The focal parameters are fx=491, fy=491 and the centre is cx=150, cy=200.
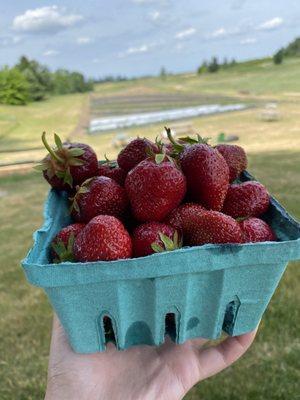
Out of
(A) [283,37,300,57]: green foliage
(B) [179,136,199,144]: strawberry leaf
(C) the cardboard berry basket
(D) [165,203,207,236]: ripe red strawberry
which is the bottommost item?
(A) [283,37,300,57]: green foliage

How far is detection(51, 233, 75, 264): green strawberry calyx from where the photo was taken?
2.91 feet

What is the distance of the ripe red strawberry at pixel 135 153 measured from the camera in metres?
1.09

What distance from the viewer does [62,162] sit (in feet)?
3.63

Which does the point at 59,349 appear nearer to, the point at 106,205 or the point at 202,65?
the point at 106,205

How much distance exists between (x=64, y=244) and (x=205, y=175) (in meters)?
0.30

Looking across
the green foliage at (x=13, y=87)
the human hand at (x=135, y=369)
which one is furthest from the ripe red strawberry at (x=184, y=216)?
the green foliage at (x=13, y=87)

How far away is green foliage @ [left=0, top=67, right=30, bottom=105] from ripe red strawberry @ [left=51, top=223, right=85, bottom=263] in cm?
1759

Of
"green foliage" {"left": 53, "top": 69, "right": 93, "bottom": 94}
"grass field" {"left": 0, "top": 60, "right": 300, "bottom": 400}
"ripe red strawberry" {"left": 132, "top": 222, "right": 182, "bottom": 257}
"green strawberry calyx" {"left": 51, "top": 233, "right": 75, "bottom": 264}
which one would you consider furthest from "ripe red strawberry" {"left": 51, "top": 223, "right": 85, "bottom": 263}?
"green foliage" {"left": 53, "top": 69, "right": 93, "bottom": 94}

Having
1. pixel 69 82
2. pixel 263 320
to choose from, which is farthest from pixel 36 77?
pixel 263 320

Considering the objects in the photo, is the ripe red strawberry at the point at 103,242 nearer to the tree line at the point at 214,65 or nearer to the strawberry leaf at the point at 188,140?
the strawberry leaf at the point at 188,140

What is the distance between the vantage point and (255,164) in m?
6.68

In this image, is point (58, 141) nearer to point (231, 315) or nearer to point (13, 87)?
point (231, 315)

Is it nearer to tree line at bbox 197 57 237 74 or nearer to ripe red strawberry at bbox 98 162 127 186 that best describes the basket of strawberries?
ripe red strawberry at bbox 98 162 127 186

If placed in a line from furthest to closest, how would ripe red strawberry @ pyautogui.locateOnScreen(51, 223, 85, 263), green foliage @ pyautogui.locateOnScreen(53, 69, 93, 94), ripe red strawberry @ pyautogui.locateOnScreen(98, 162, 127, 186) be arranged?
green foliage @ pyautogui.locateOnScreen(53, 69, 93, 94), ripe red strawberry @ pyautogui.locateOnScreen(98, 162, 127, 186), ripe red strawberry @ pyautogui.locateOnScreen(51, 223, 85, 263)
